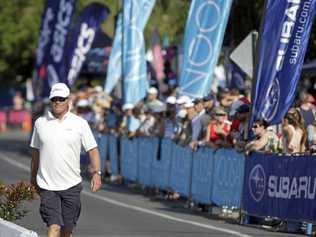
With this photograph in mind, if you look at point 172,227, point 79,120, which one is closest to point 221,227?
point 172,227

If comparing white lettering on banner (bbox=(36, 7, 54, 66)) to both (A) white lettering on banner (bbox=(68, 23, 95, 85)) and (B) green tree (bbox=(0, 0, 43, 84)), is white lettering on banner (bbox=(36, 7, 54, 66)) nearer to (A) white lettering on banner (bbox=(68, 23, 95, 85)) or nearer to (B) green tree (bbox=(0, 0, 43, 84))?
(A) white lettering on banner (bbox=(68, 23, 95, 85))

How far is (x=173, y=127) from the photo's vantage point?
25.0 m

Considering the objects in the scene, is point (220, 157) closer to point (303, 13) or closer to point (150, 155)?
point (303, 13)

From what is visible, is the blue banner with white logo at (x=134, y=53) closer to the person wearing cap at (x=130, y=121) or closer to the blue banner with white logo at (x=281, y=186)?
the person wearing cap at (x=130, y=121)

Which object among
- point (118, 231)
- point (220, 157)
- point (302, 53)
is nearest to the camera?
point (118, 231)

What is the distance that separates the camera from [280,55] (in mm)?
18844

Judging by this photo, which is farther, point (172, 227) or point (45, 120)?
point (172, 227)

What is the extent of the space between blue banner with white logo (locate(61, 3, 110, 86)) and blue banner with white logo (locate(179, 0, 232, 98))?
11135 millimetres

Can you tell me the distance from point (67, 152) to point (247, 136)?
7393mm

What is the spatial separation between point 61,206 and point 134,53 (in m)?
17.0

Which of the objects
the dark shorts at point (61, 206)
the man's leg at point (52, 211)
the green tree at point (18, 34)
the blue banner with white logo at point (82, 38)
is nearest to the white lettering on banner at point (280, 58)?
the dark shorts at point (61, 206)

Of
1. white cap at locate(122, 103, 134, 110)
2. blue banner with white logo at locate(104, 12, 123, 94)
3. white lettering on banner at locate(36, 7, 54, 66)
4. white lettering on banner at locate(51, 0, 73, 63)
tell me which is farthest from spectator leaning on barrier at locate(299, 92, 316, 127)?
white lettering on banner at locate(36, 7, 54, 66)

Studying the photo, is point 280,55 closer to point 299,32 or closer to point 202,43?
point 299,32

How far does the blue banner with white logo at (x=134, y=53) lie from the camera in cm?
2925
